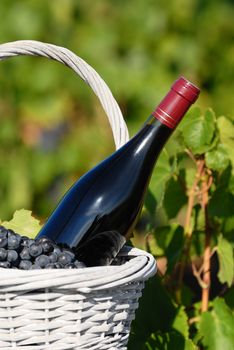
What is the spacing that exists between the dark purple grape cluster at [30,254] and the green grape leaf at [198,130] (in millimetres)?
699

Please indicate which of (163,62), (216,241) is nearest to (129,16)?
(163,62)

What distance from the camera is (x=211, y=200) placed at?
2.53 m

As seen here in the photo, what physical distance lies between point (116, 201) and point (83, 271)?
42cm

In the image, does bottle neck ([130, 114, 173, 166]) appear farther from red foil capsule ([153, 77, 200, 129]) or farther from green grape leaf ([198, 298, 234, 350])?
green grape leaf ([198, 298, 234, 350])

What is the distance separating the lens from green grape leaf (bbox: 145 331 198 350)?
2258mm

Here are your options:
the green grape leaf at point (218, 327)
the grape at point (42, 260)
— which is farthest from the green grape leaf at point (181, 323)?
the grape at point (42, 260)

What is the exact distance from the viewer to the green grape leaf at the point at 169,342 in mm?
2258

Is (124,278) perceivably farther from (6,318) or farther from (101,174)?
(101,174)

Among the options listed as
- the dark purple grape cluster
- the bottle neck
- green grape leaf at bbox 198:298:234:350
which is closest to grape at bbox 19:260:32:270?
the dark purple grape cluster

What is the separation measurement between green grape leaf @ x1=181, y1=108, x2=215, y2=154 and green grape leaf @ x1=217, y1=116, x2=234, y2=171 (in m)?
→ 0.07

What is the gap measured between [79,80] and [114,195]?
2092 mm

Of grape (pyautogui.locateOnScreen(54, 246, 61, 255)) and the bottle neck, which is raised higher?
the bottle neck

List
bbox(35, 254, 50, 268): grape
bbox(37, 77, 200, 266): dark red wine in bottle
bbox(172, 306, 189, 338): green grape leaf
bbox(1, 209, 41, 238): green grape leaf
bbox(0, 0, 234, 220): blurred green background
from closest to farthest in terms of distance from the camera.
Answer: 1. bbox(35, 254, 50, 268): grape
2. bbox(37, 77, 200, 266): dark red wine in bottle
3. bbox(1, 209, 41, 238): green grape leaf
4. bbox(172, 306, 189, 338): green grape leaf
5. bbox(0, 0, 234, 220): blurred green background

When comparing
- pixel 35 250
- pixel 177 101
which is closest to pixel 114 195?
pixel 177 101
